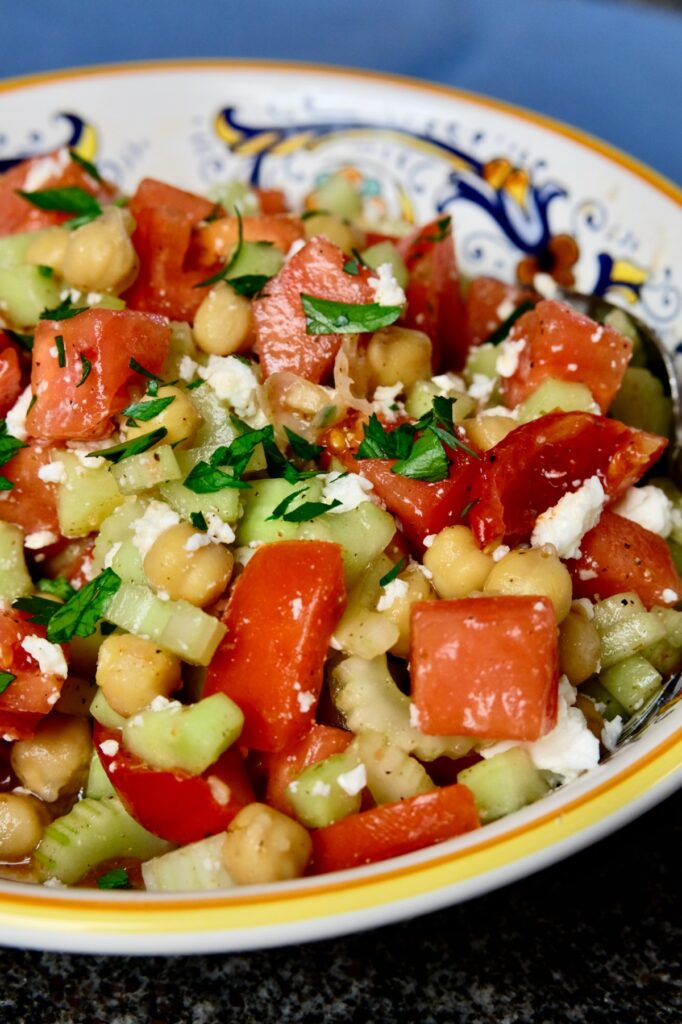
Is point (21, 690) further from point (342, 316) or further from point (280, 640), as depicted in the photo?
point (342, 316)

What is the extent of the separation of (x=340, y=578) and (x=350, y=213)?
1.86 meters

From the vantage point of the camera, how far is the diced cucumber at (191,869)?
2.15 m

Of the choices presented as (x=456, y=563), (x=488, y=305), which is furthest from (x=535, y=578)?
(x=488, y=305)

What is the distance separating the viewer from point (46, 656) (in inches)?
94.2

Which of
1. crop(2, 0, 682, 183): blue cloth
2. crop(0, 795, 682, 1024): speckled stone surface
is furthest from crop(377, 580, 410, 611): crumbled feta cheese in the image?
crop(2, 0, 682, 183): blue cloth

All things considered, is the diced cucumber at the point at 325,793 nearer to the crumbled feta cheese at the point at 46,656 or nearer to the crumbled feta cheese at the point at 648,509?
the crumbled feta cheese at the point at 46,656

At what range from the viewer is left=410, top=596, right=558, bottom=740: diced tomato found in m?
2.16

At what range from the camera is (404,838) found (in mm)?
2129

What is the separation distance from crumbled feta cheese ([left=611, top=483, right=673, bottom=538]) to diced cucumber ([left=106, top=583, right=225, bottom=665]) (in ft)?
3.44

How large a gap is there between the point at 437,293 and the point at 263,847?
1.76 metres

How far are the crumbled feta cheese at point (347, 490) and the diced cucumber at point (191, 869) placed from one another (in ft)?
2.47

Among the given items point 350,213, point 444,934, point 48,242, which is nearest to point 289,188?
point 350,213

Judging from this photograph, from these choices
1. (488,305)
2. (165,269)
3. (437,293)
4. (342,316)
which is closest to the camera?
(342,316)

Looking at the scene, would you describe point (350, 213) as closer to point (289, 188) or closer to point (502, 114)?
point (289, 188)
